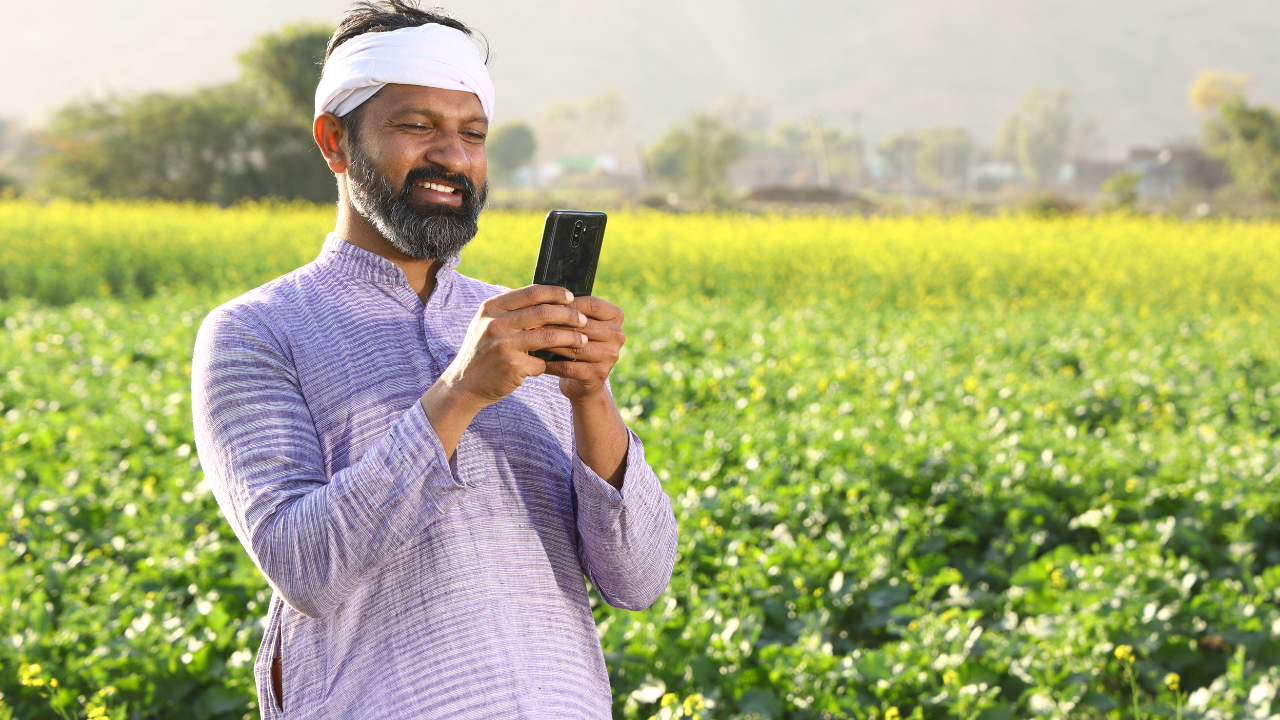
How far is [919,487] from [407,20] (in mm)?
2877

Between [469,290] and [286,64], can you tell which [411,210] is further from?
[286,64]

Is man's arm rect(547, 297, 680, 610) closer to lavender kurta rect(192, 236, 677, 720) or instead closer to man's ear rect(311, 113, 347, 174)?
lavender kurta rect(192, 236, 677, 720)

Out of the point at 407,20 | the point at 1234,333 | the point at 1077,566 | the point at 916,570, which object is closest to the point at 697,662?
the point at 916,570

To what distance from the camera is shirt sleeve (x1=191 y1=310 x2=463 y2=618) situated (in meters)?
1.04

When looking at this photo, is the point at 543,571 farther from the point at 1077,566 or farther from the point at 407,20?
the point at 1077,566

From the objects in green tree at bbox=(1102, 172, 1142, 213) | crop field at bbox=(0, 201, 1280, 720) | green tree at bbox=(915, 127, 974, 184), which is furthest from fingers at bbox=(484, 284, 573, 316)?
green tree at bbox=(915, 127, 974, 184)

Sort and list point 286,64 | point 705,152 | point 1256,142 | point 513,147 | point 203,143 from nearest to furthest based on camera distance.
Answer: point 203,143 < point 286,64 < point 1256,142 < point 705,152 < point 513,147

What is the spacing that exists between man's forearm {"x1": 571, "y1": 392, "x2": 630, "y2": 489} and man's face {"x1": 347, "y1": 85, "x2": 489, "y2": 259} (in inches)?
12.4

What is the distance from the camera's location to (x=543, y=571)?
4.09 ft

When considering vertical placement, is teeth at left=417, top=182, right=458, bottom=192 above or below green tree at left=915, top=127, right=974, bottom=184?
below

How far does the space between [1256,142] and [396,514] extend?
107 feet

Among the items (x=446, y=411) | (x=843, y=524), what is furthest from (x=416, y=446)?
(x=843, y=524)

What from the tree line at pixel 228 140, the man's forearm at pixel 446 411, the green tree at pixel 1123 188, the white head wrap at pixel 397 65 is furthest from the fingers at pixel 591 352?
the green tree at pixel 1123 188

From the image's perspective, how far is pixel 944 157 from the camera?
140 meters
